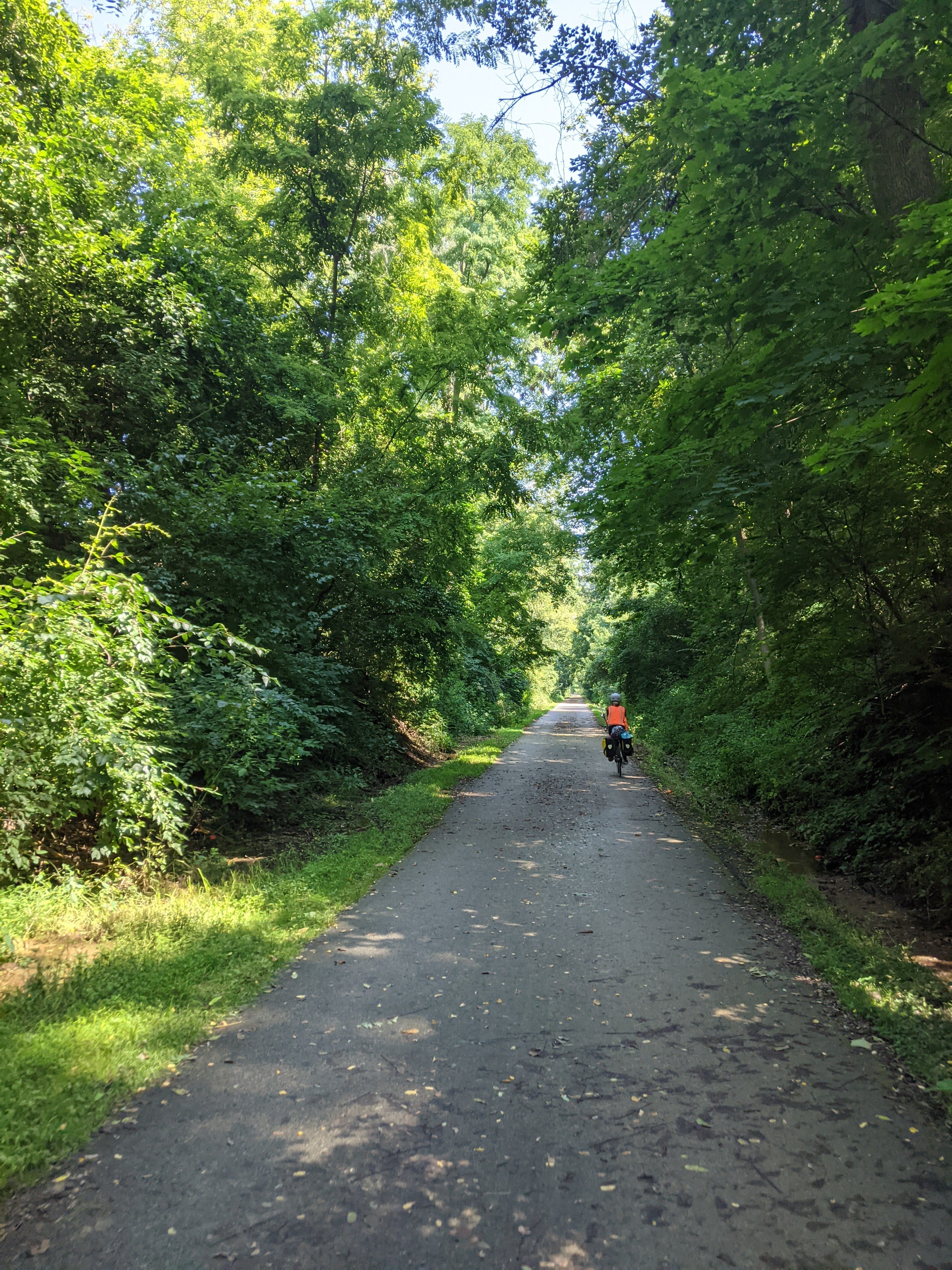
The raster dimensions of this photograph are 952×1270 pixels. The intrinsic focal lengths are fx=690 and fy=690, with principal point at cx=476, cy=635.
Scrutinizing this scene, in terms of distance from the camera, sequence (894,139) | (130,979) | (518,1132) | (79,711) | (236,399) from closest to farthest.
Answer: (518,1132) < (130,979) < (79,711) < (894,139) < (236,399)

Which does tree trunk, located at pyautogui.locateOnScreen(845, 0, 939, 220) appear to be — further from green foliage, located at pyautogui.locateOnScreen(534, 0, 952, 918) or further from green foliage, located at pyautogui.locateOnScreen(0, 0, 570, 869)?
green foliage, located at pyautogui.locateOnScreen(0, 0, 570, 869)

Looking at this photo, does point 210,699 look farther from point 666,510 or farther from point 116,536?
point 666,510

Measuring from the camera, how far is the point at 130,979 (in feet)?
15.2

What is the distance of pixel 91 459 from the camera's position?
823cm

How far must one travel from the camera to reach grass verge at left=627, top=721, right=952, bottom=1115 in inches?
152

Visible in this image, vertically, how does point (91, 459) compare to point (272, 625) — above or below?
above

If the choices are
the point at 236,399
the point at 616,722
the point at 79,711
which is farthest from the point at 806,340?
the point at 616,722

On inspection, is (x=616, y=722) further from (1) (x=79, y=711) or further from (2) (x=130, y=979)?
Result: (2) (x=130, y=979)

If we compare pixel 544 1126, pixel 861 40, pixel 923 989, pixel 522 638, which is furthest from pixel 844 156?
pixel 522 638

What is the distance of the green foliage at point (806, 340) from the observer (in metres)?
5.36

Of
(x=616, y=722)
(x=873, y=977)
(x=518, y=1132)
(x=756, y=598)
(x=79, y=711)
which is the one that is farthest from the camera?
(x=616, y=722)

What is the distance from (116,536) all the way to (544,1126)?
792 centimetres

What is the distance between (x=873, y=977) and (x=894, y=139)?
6.74 m

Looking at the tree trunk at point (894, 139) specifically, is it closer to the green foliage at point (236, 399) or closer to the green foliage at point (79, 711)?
the green foliage at point (236, 399)
